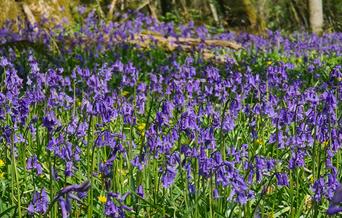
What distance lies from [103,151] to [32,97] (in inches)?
23.5

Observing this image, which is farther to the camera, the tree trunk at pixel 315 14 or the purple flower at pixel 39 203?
the tree trunk at pixel 315 14

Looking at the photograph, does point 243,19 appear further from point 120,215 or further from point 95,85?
point 120,215

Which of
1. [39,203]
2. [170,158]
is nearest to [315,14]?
[170,158]

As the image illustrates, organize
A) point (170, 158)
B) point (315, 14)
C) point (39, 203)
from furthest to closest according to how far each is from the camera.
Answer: point (315, 14), point (170, 158), point (39, 203)

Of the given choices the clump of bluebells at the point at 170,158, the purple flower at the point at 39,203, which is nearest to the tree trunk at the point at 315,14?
the clump of bluebells at the point at 170,158

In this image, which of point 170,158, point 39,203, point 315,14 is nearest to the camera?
point 39,203

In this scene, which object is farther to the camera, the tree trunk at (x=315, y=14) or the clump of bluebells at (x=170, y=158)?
the tree trunk at (x=315, y=14)

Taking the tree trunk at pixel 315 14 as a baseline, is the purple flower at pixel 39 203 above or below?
above

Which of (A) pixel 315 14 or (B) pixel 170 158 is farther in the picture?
(A) pixel 315 14

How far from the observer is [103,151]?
12.3ft

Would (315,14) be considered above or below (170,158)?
below

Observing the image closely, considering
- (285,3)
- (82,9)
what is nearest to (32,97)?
(82,9)

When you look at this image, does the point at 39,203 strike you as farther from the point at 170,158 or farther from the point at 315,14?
the point at 315,14

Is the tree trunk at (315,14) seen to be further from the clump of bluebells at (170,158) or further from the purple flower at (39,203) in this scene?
the purple flower at (39,203)
